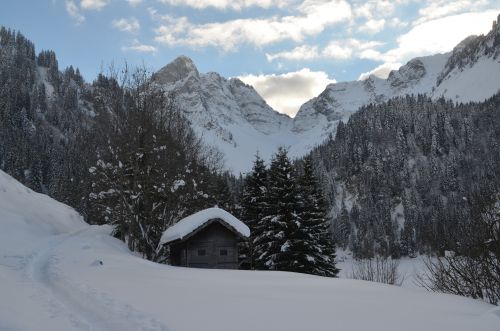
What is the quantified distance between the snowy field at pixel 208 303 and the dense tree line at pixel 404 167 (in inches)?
4867

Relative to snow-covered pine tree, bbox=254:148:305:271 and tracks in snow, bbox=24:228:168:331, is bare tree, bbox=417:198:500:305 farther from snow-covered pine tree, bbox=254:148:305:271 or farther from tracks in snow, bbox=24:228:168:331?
snow-covered pine tree, bbox=254:148:305:271

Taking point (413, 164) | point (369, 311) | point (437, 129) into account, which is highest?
point (437, 129)

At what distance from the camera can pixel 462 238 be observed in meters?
12.3

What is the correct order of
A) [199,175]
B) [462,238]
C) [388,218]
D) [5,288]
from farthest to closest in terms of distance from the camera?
1. [388,218]
2. [199,175]
3. [462,238]
4. [5,288]

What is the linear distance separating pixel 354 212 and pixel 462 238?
146724 millimetres

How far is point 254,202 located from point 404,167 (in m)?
148

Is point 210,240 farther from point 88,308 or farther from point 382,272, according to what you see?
point 88,308

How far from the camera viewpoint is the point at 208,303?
8664 millimetres

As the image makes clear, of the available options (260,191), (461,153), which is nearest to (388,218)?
(461,153)

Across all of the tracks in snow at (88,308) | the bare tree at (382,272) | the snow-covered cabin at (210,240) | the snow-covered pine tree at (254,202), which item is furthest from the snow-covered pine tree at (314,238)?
the tracks in snow at (88,308)

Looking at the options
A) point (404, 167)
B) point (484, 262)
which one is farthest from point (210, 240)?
point (404, 167)

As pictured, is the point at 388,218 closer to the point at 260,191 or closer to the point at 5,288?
the point at 260,191

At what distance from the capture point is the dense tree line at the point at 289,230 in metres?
26.1

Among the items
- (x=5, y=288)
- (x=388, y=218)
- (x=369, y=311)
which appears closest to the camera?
(x=369, y=311)
